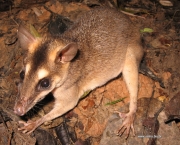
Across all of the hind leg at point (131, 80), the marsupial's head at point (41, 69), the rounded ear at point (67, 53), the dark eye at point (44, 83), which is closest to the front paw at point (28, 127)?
the marsupial's head at point (41, 69)

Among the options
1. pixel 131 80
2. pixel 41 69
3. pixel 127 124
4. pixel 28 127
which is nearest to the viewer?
pixel 41 69

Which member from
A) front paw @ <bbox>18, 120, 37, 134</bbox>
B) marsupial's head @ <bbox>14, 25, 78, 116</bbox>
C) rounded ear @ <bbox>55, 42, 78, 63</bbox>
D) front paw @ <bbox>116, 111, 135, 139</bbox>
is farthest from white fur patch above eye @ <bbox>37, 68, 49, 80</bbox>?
front paw @ <bbox>116, 111, 135, 139</bbox>

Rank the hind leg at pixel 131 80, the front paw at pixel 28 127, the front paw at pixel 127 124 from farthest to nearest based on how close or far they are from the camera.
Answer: the hind leg at pixel 131 80 → the front paw at pixel 127 124 → the front paw at pixel 28 127

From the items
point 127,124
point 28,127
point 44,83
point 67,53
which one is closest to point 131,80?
point 127,124

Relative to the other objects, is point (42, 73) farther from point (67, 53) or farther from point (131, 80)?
point (131, 80)

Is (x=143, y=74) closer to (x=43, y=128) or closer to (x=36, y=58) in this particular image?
(x=43, y=128)

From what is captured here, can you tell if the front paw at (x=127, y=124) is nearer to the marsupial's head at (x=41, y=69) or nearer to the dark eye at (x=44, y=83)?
the marsupial's head at (x=41, y=69)
